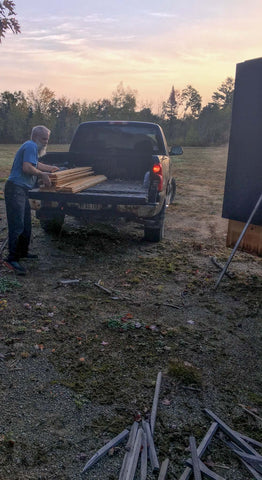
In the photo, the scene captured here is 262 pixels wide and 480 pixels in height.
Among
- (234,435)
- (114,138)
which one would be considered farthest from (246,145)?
(234,435)

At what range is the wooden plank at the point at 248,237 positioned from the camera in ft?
17.5

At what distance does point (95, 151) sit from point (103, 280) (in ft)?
12.5

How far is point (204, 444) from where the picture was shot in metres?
2.53

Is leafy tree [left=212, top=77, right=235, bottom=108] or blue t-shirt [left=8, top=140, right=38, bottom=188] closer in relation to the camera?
blue t-shirt [left=8, top=140, right=38, bottom=188]

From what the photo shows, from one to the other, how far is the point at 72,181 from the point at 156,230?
69.8 inches

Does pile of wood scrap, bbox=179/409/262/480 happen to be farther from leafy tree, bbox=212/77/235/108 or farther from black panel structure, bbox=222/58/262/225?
leafy tree, bbox=212/77/235/108

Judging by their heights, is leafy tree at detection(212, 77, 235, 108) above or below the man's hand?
above

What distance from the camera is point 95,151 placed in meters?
8.31

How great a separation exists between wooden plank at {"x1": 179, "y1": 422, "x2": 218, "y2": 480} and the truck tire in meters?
4.54

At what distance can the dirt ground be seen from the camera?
252 centimetres

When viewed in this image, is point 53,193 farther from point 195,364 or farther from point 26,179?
point 195,364

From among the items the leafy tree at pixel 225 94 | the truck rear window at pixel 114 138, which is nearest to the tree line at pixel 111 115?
the leafy tree at pixel 225 94

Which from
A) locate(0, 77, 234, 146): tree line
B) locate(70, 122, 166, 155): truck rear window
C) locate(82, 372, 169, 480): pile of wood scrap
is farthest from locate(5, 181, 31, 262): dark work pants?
locate(0, 77, 234, 146): tree line

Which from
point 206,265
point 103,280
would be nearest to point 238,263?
point 206,265
